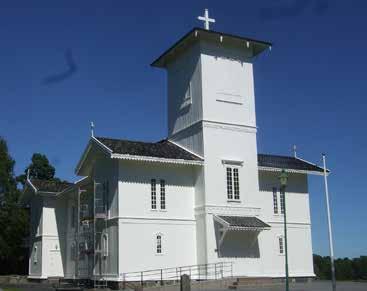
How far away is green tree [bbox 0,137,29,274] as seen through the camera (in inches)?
2168

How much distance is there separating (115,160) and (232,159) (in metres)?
7.66

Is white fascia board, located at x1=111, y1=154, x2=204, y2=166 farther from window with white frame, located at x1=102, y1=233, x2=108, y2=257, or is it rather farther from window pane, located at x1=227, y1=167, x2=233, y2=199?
window with white frame, located at x1=102, y1=233, x2=108, y2=257

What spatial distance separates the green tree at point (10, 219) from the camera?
55.1m

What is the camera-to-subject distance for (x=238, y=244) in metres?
37.3

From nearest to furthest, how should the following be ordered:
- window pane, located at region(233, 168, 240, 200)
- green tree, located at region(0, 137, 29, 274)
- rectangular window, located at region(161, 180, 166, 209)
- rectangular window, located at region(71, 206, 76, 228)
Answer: rectangular window, located at region(161, 180, 166, 209) < window pane, located at region(233, 168, 240, 200) < rectangular window, located at region(71, 206, 76, 228) < green tree, located at region(0, 137, 29, 274)

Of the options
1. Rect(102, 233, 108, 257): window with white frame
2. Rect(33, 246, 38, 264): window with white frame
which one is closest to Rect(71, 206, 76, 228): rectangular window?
Rect(33, 246, 38, 264): window with white frame

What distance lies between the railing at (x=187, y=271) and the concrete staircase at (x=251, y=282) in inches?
37.6

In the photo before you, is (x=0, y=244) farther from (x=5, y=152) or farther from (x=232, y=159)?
(x=232, y=159)

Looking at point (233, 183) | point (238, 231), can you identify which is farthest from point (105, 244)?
point (233, 183)

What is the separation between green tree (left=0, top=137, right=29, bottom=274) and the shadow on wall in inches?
1008

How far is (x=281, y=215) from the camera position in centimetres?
4100

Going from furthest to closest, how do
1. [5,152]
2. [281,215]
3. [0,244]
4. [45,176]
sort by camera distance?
[45,176] < [5,152] < [0,244] < [281,215]

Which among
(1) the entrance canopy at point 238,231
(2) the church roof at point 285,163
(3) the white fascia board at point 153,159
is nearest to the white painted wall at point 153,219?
(3) the white fascia board at point 153,159

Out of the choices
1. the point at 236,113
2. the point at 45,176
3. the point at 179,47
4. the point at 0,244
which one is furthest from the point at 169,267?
the point at 45,176
